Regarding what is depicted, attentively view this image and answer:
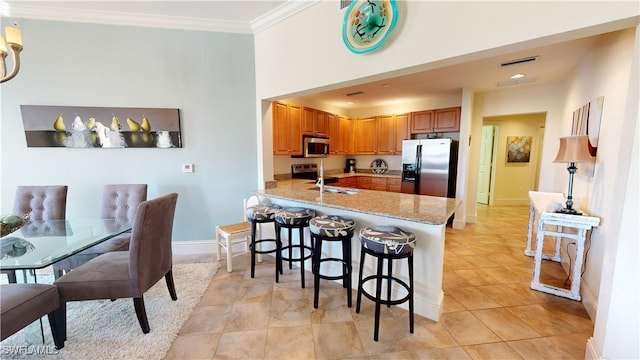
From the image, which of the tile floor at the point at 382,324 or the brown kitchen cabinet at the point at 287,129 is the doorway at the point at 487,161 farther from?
the brown kitchen cabinet at the point at 287,129

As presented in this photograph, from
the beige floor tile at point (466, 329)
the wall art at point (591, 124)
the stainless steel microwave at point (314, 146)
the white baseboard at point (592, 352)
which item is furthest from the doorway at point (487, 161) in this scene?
the white baseboard at point (592, 352)

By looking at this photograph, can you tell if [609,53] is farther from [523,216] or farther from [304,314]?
[523,216]

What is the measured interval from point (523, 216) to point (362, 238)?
5293 mm

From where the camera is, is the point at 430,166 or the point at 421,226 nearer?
the point at 421,226

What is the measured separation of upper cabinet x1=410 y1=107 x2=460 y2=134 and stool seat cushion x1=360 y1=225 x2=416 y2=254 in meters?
3.53

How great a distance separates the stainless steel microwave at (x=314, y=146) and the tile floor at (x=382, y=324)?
7.81 ft

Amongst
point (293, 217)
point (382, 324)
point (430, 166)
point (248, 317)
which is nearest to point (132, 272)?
point (248, 317)

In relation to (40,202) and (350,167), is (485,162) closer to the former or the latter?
(350,167)

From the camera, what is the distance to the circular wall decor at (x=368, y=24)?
201 cm

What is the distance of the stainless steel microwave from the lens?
14.8 feet

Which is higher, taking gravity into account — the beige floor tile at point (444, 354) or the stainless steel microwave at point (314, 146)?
the stainless steel microwave at point (314, 146)

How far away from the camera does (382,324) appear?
6.35 ft

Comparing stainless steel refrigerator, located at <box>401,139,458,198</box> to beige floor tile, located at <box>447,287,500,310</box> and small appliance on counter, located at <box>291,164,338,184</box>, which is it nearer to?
small appliance on counter, located at <box>291,164,338,184</box>

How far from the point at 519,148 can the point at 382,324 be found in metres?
6.46
